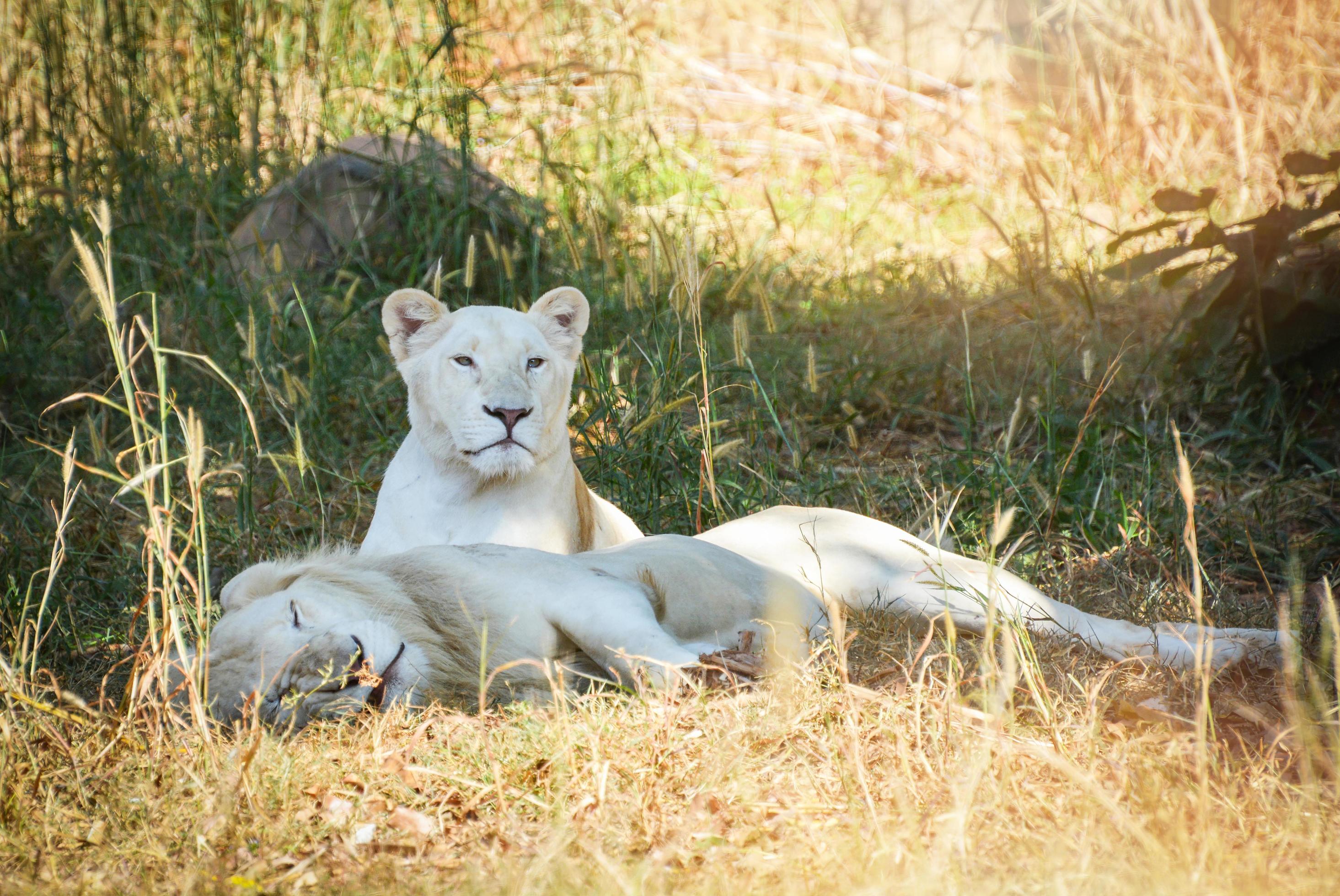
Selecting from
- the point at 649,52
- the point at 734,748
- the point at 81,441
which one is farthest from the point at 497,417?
the point at 649,52

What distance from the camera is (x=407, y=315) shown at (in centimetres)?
381

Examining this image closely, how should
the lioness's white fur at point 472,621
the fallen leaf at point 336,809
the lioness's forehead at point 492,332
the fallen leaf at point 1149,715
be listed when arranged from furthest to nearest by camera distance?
the lioness's forehead at point 492,332 < the lioness's white fur at point 472,621 < the fallen leaf at point 1149,715 < the fallen leaf at point 336,809

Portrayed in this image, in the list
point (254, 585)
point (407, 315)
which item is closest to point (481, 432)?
point (407, 315)

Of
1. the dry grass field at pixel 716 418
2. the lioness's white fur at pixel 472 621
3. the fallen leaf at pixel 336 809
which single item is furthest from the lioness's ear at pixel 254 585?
the fallen leaf at pixel 336 809

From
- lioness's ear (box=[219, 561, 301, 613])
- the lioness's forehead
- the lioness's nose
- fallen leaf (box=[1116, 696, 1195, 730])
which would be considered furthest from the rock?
fallen leaf (box=[1116, 696, 1195, 730])

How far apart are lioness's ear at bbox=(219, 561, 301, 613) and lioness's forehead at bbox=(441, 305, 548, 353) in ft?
2.84

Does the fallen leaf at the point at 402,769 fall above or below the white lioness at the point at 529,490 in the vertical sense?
below

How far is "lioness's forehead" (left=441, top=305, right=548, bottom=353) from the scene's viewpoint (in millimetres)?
3643

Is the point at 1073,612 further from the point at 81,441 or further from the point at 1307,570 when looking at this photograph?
the point at 81,441

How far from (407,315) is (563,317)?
51cm

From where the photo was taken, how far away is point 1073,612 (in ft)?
11.2

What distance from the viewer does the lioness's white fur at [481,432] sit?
3568 millimetres

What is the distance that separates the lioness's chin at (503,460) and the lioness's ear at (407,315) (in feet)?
1.65

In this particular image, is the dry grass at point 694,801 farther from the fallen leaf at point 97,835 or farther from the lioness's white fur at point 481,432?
the lioness's white fur at point 481,432
